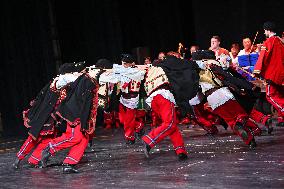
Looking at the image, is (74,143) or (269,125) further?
(269,125)

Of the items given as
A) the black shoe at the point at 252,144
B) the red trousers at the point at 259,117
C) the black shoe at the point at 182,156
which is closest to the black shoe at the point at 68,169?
the black shoe at the point at 182,156

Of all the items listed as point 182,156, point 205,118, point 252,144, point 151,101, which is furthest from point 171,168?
point 205,118

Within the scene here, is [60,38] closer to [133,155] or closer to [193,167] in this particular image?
[133,155]

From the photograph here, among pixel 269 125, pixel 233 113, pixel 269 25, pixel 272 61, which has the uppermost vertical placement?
pixel 269 25

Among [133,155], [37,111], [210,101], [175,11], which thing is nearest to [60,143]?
[37,111]

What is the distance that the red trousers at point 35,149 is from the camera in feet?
19.4

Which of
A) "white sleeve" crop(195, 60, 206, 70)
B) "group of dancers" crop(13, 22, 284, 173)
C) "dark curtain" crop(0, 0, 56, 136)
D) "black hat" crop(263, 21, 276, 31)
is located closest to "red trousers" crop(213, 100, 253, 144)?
"group of dancers" crop(13, 22, 284, 173)

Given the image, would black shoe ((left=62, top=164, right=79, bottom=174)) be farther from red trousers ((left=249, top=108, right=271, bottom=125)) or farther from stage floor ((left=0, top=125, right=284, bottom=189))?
red trousers ((left=249, top=108, right=271, bottom=125))

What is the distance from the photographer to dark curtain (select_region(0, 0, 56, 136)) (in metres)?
10.4

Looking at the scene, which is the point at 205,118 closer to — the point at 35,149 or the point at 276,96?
the point at 276,96

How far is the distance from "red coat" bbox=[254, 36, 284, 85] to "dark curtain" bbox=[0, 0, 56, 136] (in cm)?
477

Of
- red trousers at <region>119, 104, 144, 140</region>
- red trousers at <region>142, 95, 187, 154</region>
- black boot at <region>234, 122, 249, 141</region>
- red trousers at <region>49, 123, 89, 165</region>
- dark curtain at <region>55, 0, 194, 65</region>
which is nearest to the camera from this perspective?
red trousers at <region>49, 123, 89, 165</region>

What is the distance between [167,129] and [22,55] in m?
5.71

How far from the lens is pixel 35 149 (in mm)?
5957
